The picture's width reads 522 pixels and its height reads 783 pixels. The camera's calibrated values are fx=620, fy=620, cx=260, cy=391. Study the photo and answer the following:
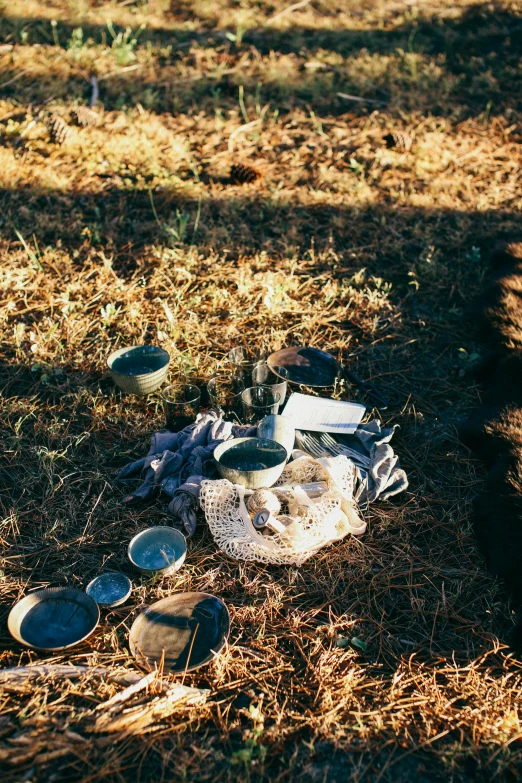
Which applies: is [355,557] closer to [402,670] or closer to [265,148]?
[402,670]

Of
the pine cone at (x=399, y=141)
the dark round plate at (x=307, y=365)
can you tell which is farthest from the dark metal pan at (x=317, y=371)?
the pine cone at (x=399, y=141)

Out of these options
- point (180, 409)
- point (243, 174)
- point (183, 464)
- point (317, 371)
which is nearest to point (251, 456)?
point (183, 464)

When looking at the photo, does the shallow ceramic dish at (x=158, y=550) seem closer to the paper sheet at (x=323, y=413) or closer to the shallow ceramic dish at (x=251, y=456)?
the shallow ceramic dish at (x=251, y=456)

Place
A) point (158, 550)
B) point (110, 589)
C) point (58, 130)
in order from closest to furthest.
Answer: point (110, 589)
point (158, 550)
point (58, 130)

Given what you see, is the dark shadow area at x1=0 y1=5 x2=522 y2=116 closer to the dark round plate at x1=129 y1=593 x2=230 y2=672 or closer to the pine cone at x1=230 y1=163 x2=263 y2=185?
the pine cone at x1=230 y1=163 x2=263 y2=185

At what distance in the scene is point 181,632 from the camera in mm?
2363

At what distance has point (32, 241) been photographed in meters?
4.36

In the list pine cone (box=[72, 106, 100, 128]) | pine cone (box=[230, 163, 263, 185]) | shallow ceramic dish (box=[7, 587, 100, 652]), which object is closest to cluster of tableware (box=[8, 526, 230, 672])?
shallow ceramic dish (box=[7, 587, 100, 652])

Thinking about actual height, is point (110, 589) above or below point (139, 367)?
below

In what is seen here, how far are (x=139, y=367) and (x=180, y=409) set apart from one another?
37cm

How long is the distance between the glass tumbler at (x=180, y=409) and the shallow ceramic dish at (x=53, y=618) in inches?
43.6

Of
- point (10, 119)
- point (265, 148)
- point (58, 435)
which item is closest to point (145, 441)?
point (58, 435)

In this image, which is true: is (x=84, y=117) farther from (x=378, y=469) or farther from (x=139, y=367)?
(x=378, y=469)

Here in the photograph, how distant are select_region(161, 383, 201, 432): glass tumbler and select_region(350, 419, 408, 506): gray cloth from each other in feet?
2.81
